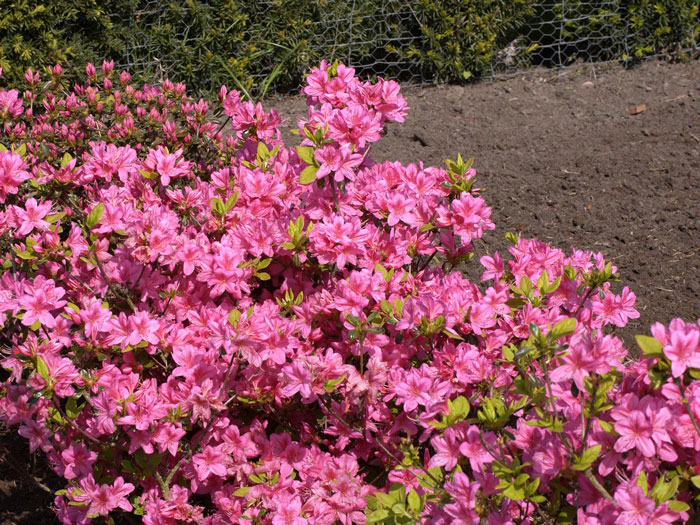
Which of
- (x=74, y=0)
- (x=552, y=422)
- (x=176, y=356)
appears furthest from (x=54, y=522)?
(x=74, y=0)

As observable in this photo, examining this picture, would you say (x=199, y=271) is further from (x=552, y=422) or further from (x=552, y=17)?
(x=552, y=17)

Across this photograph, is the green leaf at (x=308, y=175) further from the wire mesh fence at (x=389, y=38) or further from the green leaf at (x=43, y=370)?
the wire mesh fence at (x=389, y=38)

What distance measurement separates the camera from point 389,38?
5.44 meters

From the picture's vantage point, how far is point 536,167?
14.2ft

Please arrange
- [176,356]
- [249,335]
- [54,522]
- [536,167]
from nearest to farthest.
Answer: [249,335], [176,356], [54,522], [536,167]

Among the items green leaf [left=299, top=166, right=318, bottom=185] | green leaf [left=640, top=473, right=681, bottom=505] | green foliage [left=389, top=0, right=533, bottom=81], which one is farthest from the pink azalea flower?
green foliage [left=389, top=0, right=533, bottom=81]

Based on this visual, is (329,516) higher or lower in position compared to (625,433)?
lower

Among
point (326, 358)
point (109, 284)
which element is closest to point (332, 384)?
point (326, 358)

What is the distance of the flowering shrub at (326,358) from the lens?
1.46 m

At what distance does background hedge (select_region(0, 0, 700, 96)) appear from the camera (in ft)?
16.5

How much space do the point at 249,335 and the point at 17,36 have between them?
3747 millimetres

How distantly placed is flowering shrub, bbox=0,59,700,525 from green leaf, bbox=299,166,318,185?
0.03 feet

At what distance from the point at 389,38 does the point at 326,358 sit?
4183 mm

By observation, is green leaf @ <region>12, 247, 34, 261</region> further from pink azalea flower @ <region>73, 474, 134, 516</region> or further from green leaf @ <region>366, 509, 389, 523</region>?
green leaf @ <region>366, 509, 389, 523</region>
